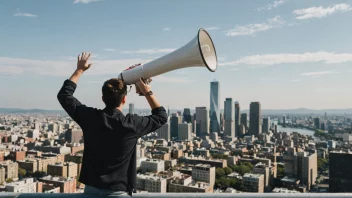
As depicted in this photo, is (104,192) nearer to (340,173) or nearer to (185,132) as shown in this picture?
(340,173)

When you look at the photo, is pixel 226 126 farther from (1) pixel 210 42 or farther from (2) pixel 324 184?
(1) pixel 210 42

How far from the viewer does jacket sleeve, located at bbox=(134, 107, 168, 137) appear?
0.80 m

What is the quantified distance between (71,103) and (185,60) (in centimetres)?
35

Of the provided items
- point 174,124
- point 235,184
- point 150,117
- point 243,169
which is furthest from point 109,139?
point 174,124

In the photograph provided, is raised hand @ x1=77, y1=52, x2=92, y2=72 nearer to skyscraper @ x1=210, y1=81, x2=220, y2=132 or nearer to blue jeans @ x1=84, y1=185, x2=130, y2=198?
blue jeans @ x1=84, y1=185, x2=130, y2=198

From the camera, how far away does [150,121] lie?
0.83 meters

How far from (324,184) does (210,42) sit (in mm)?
16891

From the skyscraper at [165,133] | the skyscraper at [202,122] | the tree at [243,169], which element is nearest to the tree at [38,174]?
the tree at [243,169]

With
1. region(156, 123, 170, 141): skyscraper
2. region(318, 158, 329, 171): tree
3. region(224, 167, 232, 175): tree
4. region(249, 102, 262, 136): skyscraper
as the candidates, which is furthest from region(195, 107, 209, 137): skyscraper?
region(224, 167, 232, 175): tree

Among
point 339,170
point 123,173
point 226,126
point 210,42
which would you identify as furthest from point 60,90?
point 226,126

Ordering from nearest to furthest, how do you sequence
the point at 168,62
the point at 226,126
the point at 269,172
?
the point at 168,62 < the point at 269,172 < the point at 226,126

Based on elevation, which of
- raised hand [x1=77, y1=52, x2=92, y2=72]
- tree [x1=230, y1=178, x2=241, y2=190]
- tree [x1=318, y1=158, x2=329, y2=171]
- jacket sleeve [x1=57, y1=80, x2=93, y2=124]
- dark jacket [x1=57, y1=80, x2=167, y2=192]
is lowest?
tree [x1=318, y1=158, x2=329, y2=171]

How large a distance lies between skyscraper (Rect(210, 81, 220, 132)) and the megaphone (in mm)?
43055

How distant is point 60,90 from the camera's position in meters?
0.84
